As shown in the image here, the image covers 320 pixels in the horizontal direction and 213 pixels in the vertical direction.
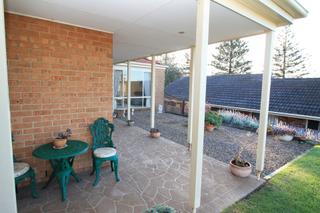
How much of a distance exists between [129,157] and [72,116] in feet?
5.58

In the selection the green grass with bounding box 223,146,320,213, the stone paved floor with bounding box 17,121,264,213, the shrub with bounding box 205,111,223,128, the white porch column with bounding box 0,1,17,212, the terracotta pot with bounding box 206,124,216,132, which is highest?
the white porch column with bounding box 0,1,17,212

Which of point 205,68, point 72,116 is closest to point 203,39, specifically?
point 205,68

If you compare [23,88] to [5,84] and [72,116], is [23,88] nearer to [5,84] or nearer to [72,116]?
[72,116]

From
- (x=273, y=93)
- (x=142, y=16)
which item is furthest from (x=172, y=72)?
(x=142, y=16)

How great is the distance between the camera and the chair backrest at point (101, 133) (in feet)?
11.2


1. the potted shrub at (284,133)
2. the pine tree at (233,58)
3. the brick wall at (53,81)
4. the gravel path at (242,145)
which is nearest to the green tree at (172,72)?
the pine tree at (233,58)

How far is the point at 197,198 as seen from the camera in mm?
2254

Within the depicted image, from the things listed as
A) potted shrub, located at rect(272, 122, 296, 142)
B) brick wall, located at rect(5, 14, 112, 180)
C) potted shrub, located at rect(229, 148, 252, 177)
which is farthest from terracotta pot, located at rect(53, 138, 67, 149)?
potted shrub, located at rect(272, 122, 296, 142)

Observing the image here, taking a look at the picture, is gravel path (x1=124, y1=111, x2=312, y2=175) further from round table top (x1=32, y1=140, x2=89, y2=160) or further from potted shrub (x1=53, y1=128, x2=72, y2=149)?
potted shrub (x1=53, y1=128, x2=72, y2=149)

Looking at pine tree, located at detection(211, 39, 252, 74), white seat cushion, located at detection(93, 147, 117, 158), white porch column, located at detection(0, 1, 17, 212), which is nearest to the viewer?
white porch column, located at detection(0, 1, 17, 212)

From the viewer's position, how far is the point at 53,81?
3.11m

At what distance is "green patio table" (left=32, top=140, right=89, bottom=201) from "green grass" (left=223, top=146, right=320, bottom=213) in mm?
2409

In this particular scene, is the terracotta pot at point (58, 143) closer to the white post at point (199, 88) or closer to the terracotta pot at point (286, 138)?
the white post at point (199, 88)

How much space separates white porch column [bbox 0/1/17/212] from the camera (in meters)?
1.25
